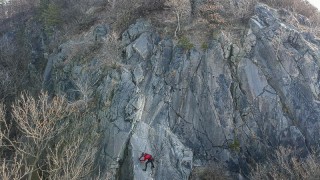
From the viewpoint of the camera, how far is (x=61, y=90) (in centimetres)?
2970

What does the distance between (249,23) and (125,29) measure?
40.1ft

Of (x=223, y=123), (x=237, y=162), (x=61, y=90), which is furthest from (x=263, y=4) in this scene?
(x=61, y=90)

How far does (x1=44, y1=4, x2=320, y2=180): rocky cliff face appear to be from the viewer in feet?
81.0

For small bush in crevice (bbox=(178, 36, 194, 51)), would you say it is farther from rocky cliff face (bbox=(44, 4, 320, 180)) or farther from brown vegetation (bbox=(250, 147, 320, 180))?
brown vegetation (bbox=(250, 147, 320, 180))

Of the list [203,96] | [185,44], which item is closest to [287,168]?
[203,96]

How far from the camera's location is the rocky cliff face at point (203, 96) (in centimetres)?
2469

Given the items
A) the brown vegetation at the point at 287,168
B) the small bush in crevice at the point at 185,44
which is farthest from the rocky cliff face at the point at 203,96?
the brown vegetation at the point at 287,168

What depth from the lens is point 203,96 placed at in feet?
90.4

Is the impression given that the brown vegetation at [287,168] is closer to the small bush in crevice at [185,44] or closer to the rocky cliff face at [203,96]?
the rocky cliff face at [203,96]

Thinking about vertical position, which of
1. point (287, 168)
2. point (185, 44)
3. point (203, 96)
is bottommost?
point (287, 168)

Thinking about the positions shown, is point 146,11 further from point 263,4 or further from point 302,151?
point 302,151

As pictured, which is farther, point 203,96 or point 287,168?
point 203,96

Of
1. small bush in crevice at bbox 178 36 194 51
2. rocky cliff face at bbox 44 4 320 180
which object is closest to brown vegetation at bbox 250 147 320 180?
rocky cliff face at bbox 44 4 320 180

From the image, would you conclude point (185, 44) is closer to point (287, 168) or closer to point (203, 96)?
point (203, 96)
